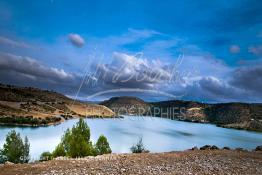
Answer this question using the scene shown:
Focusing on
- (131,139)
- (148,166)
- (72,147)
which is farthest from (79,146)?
(131,139)

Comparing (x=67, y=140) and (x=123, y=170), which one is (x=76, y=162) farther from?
(x=67, y=140)

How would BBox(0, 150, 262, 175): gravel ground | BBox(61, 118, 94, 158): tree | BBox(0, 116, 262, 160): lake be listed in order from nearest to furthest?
BBox(0, 150, 262, 175): gravel ground, BBox(61, 118, 94, 158): tree, BBox(0, 116, 262, 160): lake

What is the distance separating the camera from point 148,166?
55.7ft

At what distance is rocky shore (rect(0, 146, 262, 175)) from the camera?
15.6 m

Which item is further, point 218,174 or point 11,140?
point 11,140

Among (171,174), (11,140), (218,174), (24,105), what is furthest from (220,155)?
(24,105)

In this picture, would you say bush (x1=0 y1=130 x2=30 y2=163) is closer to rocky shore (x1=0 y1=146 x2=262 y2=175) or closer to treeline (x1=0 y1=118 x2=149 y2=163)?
treeline (x1=0 y1=118 x2=149 y2=163)

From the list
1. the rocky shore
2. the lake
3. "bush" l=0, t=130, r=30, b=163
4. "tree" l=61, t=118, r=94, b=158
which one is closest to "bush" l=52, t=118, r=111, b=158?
"tree" l=61, t=118, r=94, b=158

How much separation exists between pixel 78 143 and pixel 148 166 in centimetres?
2698

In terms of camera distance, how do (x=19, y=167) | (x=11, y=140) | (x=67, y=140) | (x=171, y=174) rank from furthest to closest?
1. (x=11, y=140)
2. (x=67, y=140)
3. (x=19, y=167)
4. (x=171, y=174)

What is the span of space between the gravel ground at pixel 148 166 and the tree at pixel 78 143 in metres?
22.9

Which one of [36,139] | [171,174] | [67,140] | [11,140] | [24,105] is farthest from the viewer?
[24,105]

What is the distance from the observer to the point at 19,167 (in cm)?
1702

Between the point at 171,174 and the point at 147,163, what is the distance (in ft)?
8.72
